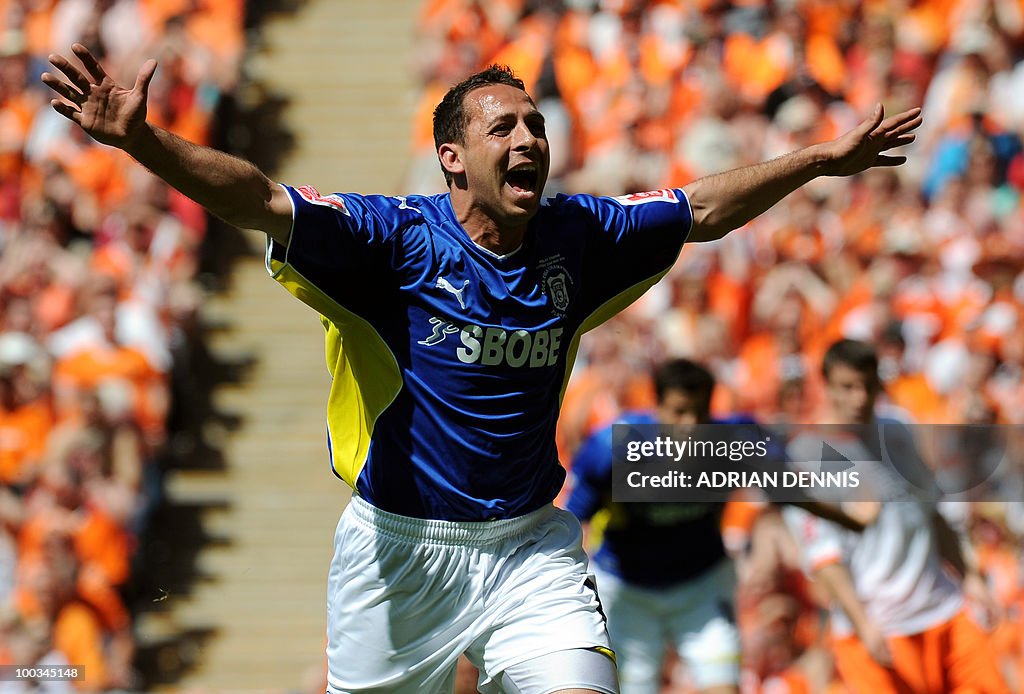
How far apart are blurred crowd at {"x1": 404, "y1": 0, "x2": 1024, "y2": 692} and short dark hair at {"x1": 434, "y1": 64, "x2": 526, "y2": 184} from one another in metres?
4.14

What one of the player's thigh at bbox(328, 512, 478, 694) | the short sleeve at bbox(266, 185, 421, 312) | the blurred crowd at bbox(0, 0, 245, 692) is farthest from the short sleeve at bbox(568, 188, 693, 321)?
the blurred crowd at bbox(0, 0, 245, 692)

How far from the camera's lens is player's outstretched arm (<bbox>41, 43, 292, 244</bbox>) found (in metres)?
3.98

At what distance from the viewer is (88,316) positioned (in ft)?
33.8

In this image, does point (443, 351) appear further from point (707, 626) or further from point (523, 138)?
point (707, 626)

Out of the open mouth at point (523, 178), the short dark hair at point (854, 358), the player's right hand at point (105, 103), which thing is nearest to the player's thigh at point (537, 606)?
the open mouth at point (523, 178)

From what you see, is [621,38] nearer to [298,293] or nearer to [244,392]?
[244,392]

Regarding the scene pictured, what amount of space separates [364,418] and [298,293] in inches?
21.9

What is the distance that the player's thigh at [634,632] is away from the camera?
703cm

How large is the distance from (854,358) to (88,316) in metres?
5.72

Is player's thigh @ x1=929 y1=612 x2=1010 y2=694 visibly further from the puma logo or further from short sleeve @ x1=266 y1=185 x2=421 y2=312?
short sleeve @ x1=266 y1=185 x2=421 y2=312

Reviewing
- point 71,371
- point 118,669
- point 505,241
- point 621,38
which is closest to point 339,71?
point 621,38

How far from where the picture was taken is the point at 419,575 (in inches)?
187

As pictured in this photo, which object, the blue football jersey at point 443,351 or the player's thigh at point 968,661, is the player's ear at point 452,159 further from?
the player's thigh at point 968,661

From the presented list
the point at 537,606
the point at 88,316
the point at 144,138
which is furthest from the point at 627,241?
the point at 88,316
